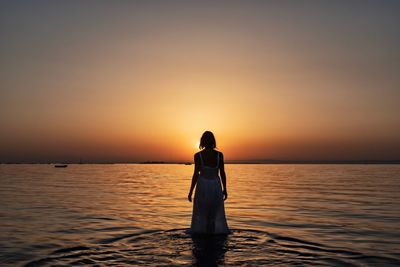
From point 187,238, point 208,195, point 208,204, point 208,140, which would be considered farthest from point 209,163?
point 187,238

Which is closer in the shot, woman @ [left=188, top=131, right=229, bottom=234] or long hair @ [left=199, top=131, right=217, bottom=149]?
long hair @ [left=199, top=131, right=217, bottom=149]

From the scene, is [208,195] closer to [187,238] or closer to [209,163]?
[209,163]

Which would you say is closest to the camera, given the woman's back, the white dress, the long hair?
the long hair

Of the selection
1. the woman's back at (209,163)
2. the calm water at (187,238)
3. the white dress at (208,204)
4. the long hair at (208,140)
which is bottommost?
the calm water at (187,238)

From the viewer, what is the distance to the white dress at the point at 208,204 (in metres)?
11.6

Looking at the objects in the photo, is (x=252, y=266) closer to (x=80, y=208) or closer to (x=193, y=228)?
(x=193, y=228)

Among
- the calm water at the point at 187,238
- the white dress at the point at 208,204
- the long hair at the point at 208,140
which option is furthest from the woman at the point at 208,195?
the calm water at the point at 187,238

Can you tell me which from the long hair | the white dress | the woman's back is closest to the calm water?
the white dress

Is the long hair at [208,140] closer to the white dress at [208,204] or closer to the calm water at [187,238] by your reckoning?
the white dress at [208,204]

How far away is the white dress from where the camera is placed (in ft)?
38.0

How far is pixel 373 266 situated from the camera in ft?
29.6

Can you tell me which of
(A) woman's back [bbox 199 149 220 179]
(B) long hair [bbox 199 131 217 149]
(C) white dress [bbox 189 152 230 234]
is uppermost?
(B) long hair [bbox 199 131 217 149]

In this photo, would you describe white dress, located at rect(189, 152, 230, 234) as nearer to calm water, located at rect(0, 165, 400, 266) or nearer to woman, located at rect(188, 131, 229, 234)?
woman, located at rect(188, 131, 229, 234)

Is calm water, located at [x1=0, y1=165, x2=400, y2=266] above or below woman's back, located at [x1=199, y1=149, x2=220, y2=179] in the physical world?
below
